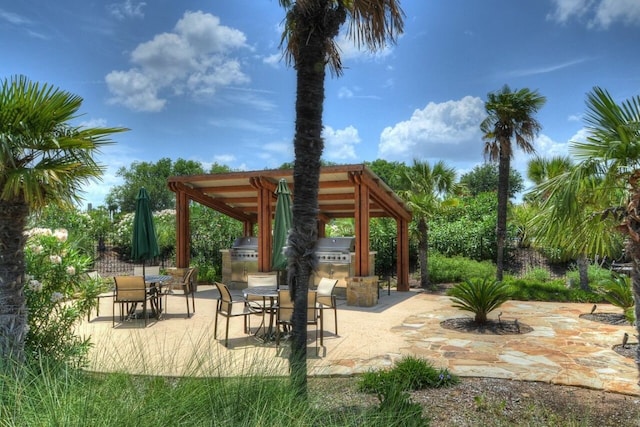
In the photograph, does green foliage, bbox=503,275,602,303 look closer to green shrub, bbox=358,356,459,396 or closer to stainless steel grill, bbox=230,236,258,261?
stainless steel grill, bbox=230,236,258,261

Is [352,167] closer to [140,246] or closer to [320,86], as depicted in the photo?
[140,246]

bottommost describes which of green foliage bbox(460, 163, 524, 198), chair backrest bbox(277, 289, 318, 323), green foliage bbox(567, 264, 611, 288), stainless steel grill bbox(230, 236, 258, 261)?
green foliage bbox(567, 264, 611, 288)

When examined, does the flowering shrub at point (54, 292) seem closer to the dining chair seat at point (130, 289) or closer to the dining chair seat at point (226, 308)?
the dining chair seat at point (226, 308)

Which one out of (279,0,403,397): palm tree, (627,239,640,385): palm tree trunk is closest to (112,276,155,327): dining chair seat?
(279,0,403,397): palm tree

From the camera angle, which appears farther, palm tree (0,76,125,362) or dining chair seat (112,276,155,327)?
dining chair seat (112,276,155,327)

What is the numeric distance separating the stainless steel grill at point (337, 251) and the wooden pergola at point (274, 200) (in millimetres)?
734

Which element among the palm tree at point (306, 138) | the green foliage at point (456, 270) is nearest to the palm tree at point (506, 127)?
the green foliage at point (456, 270)

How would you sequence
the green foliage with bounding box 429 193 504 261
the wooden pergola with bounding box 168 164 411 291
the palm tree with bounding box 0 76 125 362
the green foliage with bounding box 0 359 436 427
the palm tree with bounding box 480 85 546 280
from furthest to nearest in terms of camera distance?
the green foliage with bounding box 429 193 504 261 < the palm tree with bounding box 480 85 546 280 < the wooden pergola with bounding box 168 164 411 291 < the palm tree with bounding box 0 76 125 362 < the green foliage with bounding box 0 359 436 427

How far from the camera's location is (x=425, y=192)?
15180mm

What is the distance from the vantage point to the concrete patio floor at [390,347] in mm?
3688

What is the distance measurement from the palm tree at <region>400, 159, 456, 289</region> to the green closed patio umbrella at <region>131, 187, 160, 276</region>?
7904 mm

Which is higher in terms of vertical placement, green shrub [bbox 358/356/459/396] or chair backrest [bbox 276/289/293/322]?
chair backrest [bbox 276/289/293/322]

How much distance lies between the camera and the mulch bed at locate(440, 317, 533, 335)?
26.0 feet

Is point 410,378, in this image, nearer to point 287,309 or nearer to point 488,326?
point 287,309
